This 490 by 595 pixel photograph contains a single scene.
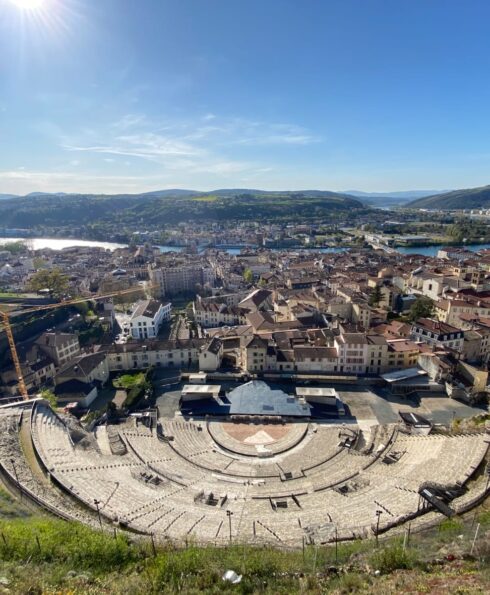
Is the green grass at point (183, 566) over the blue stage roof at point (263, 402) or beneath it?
over

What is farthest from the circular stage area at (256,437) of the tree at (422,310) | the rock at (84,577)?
the tree at (422,310)

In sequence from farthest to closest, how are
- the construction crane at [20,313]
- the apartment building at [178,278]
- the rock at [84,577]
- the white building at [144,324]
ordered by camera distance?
the apartment building at [178,278]
the white building at [144,324]
the construction crane at [20,313]
the rock at [84,577]

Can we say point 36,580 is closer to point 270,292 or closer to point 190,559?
point 190,559

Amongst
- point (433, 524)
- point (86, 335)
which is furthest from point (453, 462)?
point (86, 335)

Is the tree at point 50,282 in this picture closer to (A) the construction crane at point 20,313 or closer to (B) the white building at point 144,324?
(A) the construction crane at point 20,313

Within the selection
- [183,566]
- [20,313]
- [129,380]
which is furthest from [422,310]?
[20,313]

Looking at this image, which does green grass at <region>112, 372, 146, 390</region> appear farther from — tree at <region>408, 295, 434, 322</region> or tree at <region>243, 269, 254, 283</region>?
tree at <region>243, 269, 254, 283</region>
